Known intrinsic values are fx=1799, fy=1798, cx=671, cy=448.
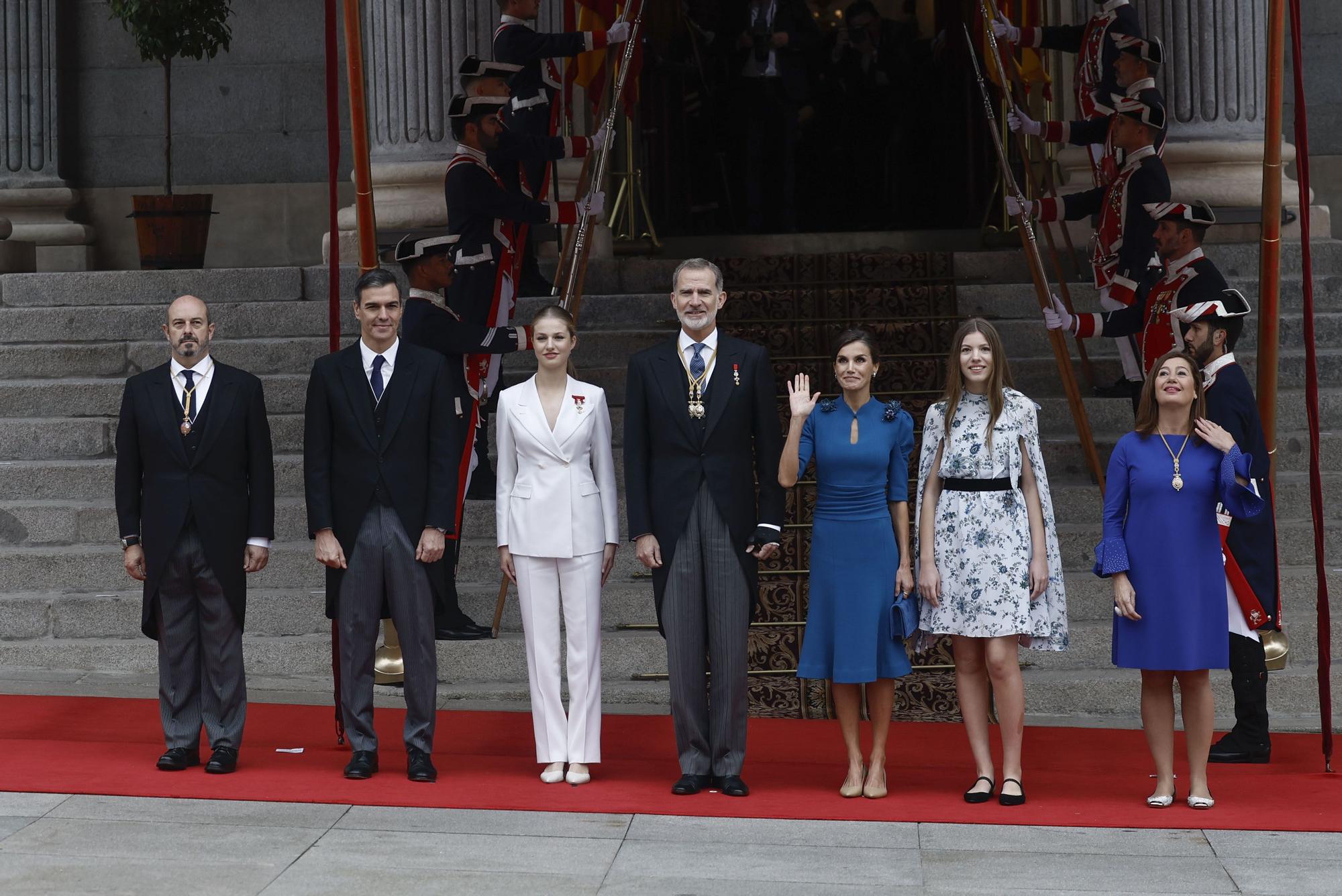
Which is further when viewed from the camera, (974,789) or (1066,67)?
(1066,67)

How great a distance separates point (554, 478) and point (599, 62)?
19.7 ft

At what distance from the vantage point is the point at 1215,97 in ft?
38.0

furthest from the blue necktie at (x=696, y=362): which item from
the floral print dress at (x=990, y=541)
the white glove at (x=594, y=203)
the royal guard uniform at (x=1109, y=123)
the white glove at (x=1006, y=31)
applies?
the white glove at (x=1006, y=31)

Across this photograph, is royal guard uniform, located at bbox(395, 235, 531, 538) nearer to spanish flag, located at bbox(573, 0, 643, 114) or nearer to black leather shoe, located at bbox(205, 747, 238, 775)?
black leather shoe, located at bbox(205, 747, 238, 775)

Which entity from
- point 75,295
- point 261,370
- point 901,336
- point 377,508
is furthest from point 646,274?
point 377,508

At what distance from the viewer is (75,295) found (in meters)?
11.2

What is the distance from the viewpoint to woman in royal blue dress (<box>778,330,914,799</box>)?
6168mm

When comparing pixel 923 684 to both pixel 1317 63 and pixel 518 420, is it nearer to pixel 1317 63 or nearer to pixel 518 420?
pixel 518 420

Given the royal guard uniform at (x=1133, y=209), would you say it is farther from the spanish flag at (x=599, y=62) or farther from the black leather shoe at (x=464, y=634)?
the black leather shoe at (x=464, y=634)

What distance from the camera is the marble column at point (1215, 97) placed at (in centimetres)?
1143

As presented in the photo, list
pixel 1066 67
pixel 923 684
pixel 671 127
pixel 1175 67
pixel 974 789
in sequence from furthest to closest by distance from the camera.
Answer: pixel 671 127, pixel 1066 67, pixel 1175 67, pixel 923 684, pixel 974 789

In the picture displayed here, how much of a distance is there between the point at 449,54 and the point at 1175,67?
15.3 feet

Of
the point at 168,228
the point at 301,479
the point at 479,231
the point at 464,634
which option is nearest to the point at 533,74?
the point at 479,231

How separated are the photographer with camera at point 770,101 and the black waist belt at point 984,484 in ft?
28.7
